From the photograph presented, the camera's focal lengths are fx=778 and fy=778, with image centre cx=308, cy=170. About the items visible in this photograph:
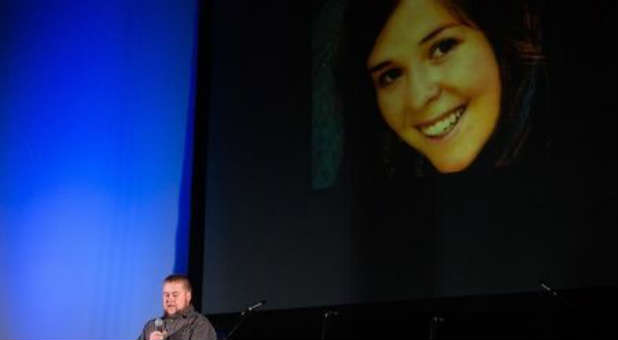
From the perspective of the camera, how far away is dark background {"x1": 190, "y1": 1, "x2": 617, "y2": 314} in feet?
12.3

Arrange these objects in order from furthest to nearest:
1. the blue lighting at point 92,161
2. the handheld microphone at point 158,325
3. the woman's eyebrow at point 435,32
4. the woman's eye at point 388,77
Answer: the blue lighting at point 92,161
the woman's eye at point 388,77
the woman's eyebrow at point 435,32
the handheld microphone at point 158,325

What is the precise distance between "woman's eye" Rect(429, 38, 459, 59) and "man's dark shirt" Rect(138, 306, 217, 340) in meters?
1.96

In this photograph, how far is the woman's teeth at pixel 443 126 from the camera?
4328 millimetres

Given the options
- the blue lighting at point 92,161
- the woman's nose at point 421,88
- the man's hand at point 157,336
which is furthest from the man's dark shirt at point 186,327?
the woman's nose at point 421,88

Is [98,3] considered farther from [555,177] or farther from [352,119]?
[555,177]

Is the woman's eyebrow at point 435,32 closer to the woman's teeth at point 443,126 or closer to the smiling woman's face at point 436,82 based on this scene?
the smiling woman's face at point 436,82

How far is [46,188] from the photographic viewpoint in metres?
5.49

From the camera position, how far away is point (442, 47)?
4.43m

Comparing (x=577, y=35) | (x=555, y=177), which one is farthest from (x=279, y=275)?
(x=577, y=35)

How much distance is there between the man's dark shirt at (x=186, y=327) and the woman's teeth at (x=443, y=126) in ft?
5.35

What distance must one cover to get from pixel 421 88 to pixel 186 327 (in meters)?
1.89

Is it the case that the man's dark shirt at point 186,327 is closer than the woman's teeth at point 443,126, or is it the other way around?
the man's dark shirt at point 186,327

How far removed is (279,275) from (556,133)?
6.30 feet

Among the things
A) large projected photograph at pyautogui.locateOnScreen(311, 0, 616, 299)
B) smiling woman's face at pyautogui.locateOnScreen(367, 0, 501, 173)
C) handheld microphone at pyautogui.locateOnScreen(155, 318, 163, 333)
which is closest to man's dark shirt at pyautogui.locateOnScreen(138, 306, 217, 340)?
handheld microphone at pyautogui.locateOnScreen(155, 318, 163, 333)
